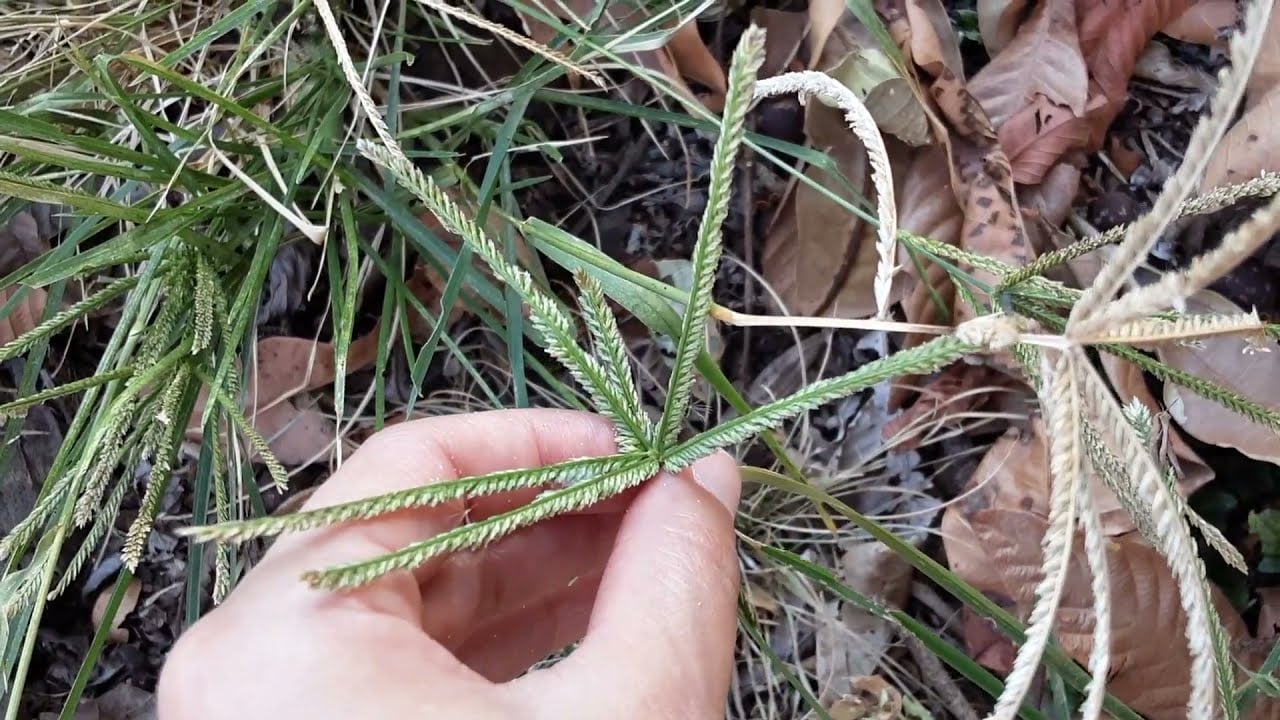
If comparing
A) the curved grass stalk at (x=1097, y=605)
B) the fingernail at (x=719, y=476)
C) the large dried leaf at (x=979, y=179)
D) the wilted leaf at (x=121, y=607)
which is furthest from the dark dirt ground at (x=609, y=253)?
the curved grass stalk at (x=1097, y=605)

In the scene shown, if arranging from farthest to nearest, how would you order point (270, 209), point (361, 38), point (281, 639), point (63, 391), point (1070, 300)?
point (361, 38)
point (270, 209)
point (63, 391)
point (1070, 300)
point (281, 639)

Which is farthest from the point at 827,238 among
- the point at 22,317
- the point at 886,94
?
the point at 22,317

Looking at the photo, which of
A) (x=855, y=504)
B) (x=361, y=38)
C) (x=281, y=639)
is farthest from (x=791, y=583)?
(x=361, y=38)

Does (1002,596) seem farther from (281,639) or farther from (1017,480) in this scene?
(281,639)

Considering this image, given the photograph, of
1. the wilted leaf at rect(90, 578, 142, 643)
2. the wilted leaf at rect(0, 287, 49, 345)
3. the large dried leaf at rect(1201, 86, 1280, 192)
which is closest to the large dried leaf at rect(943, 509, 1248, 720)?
the large dried leaf at rect(1201, 86, 1280, 192)

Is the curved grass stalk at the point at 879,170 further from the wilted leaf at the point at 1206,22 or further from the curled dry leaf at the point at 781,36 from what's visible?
the wilted leaf at the point at 1206,22

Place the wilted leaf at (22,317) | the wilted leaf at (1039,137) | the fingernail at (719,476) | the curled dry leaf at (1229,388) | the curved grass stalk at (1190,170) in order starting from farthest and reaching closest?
the wilted leaf at (22,317) < the wilted leaf at (1039,137) < the curled dry leaf at (1229,388) < the fingernail at (719,476) < the curved grass stalk at (1190,170)

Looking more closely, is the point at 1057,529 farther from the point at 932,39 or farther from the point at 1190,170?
the point at 932,39
